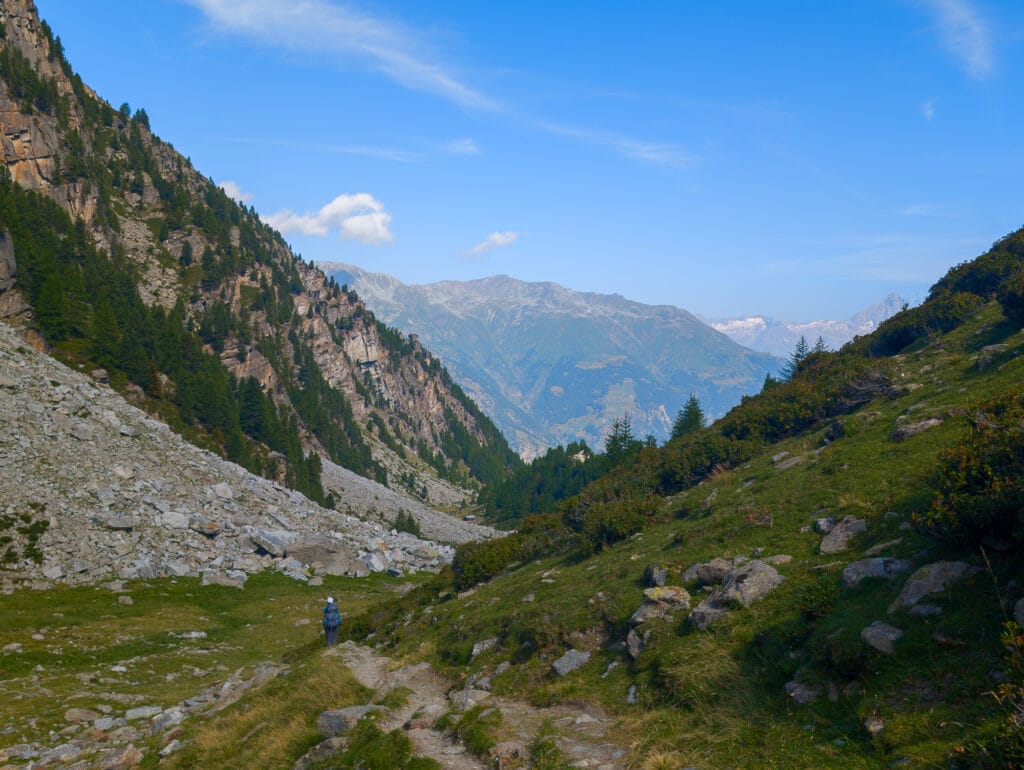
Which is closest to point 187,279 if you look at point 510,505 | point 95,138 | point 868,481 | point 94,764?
point 95,138

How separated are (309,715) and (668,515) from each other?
626 inches

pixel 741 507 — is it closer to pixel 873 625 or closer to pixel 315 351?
pixel 873 625

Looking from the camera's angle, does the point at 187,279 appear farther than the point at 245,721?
Yes

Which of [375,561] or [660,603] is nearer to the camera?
[660,603]

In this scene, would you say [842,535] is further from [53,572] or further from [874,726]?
[53,572]

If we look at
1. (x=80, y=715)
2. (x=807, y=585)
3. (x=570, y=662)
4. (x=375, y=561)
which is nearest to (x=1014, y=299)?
(x=807, y=585)

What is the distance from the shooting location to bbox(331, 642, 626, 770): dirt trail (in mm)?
11613

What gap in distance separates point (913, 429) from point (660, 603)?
37.2 feet

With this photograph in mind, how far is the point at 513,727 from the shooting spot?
529 inches

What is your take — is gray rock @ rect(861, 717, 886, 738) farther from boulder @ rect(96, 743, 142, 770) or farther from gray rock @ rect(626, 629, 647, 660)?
boulder @ rect(96, 743, 142, 770)

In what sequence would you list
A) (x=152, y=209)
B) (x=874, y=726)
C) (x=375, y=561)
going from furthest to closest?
(x=152, y=209) → (x=375, y=561) → (x=874, y=726)

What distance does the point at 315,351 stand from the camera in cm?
17438

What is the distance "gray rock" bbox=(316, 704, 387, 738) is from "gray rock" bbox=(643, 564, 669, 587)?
8.28 metres

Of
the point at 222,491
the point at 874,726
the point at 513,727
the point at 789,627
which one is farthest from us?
the point at 222,491
